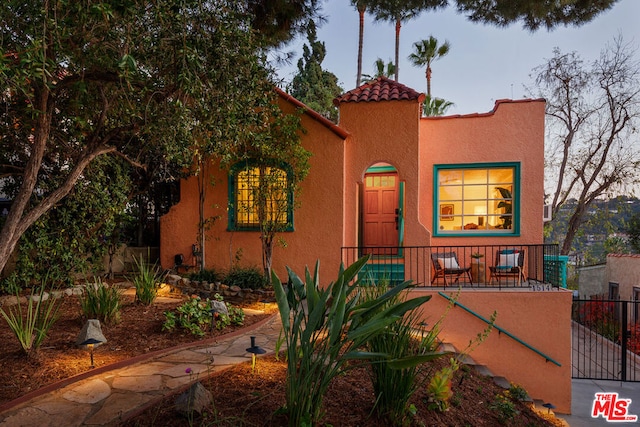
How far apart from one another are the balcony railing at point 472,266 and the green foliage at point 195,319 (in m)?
3.44

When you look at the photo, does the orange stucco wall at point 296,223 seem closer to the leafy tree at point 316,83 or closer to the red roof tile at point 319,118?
the red roof tile at point 319,118

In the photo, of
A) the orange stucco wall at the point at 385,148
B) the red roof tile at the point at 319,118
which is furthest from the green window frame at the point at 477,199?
the red roof tile at the point at 319,118

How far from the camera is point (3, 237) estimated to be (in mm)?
4242

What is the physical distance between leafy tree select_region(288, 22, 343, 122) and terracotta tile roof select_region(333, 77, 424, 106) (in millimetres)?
11099

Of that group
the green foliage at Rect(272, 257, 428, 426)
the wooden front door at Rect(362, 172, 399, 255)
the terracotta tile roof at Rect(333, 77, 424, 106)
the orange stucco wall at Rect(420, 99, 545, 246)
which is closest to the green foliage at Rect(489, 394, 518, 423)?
the green foliage at Rect(272, 257, 428, 426)

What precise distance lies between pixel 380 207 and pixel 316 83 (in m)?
12.9

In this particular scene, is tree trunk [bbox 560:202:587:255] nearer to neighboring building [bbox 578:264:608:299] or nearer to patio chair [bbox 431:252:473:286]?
Answer: neighboring building [bbox 578:264:608:299]

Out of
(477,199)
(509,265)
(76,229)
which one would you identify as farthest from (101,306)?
Result: (477,199)

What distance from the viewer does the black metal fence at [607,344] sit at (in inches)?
353

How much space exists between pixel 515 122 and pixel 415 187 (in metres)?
2.88

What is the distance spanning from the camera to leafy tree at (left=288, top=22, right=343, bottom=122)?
68.8 ft

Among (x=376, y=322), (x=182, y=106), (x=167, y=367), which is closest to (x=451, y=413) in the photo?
(x=376, y=322)

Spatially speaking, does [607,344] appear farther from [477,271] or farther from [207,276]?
[207,276]

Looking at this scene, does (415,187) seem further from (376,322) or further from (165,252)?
(376,322)
